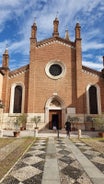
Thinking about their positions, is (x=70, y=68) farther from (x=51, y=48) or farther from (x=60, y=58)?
(x=51, y=48)

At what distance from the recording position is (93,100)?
24438mm

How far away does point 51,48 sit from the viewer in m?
26.5

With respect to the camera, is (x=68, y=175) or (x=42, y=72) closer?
(x=68, y=175)

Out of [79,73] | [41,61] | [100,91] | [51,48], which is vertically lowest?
[100,91]

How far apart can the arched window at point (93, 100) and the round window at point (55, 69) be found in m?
4.93

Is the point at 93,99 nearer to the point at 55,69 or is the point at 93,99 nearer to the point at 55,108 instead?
the point at 55,108

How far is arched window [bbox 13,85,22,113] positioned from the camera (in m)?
24.3

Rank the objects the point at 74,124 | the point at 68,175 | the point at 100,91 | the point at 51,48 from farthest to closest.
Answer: the point at 51,48, the point at 100,91, the point at 74,124, the point at 68,175

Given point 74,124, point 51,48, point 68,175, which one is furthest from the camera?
point 51,48

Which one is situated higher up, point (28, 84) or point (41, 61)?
point (41, 61)

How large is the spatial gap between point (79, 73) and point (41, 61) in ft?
19.8

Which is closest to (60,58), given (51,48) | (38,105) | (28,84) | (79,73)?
(51,48)

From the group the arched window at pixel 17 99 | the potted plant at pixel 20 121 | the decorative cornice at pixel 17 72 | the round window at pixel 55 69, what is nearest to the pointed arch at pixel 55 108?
the potted plant at pixel 20 121

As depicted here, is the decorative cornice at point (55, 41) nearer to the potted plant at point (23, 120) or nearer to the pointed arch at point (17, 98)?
the pointed arch at point (17, 98)
